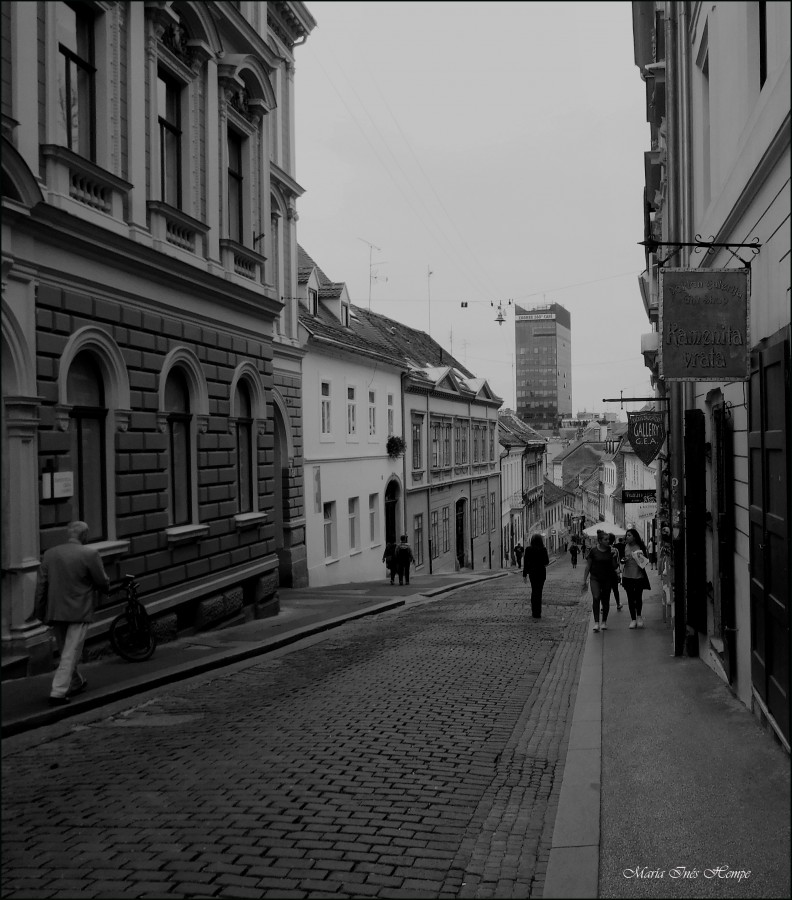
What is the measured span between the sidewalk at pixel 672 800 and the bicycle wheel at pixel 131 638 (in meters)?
5.13

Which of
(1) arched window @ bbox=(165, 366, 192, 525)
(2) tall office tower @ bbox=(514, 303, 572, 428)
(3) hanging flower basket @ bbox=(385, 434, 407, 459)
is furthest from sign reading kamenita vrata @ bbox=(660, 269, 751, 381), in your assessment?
(2) tall office tower @ bbox=(514, 303, 572, 428)

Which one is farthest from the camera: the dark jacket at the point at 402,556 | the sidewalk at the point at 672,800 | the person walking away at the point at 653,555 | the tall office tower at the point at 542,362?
the tall office tower at the point at 542,362

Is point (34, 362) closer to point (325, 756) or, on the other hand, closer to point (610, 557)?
point (325, 756)

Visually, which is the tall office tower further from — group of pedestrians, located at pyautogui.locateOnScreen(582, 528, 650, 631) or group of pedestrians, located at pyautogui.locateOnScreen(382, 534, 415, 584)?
group of pedestrians, located at pyautogui.locateOnScreen(582, 528, 650, 631)

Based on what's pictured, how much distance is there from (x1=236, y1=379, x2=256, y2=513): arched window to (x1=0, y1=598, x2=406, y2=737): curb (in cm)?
248

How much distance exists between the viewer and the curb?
7848mm

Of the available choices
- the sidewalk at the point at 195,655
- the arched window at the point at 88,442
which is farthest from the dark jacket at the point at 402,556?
the arched window at the point at 88,442

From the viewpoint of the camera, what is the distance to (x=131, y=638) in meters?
10.9

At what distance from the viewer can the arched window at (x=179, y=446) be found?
12953mm

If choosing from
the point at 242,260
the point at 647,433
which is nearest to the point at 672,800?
the point at 242,260

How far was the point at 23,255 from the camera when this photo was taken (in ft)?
30.5

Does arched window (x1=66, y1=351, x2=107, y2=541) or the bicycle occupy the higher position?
arched window (x1=66, y1=351, x2=107, y2=541)

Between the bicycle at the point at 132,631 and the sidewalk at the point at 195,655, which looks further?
the bicycle at the point at 132,631

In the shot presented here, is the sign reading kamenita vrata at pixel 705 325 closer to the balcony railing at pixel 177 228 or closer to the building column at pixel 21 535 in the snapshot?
the building column at pixel 21 535
